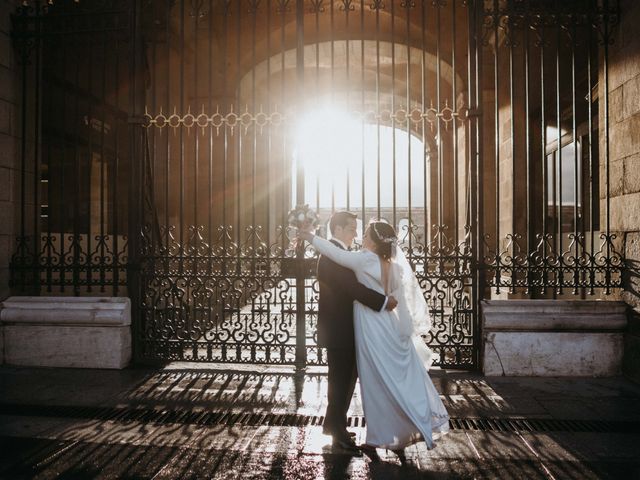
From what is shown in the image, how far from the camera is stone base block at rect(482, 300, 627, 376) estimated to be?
19.2 feet

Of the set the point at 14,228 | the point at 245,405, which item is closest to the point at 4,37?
the point at 14,228

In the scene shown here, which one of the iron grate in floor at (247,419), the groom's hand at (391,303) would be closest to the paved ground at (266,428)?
the iron grate in floor at (247,419)

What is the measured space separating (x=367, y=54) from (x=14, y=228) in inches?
415

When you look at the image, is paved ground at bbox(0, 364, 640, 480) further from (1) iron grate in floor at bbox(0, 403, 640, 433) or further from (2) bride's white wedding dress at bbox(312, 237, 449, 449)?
(2) bride's white wedding dress at bbox(312, 237, 449, 449)

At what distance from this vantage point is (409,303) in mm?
4109

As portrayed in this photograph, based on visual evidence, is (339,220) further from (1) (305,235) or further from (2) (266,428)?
(2) (266,428)

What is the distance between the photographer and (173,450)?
3.90 metres

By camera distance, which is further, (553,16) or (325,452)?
(553,16)

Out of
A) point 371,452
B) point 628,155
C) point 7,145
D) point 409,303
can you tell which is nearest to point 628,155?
point 628,155

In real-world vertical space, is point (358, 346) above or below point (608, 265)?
below

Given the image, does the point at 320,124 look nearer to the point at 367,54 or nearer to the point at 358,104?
the point at 367,54

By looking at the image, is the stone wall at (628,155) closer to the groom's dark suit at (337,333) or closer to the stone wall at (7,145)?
the groom's dark suit at (337,333)

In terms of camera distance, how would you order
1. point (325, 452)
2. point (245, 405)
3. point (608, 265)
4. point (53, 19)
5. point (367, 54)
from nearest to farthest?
point (325, 452) → point (245, 405) → point (608, 265) → point (53, 19) → point (367, 54)

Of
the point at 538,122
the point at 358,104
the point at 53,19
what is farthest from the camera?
the point at 358,104
